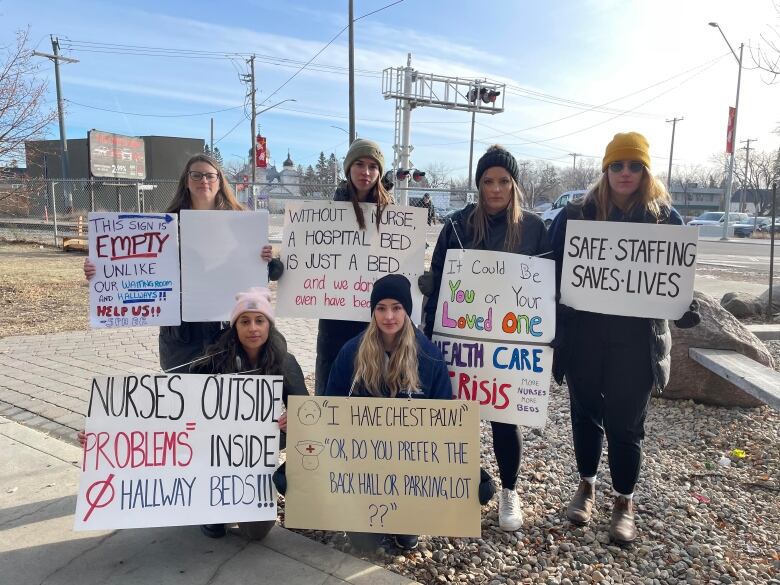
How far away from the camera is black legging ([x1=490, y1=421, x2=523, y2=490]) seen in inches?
119

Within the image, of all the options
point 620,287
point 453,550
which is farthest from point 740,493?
point 453,550

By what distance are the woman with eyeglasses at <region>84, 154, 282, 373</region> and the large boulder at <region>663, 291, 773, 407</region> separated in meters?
3.79

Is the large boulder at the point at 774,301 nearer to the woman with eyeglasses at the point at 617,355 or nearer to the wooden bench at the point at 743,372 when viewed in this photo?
the wooden bench at the point at 743,372

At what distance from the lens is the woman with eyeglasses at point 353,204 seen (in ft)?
10.8

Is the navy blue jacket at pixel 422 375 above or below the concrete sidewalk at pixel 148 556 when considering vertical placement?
above

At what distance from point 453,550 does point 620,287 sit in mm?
1593

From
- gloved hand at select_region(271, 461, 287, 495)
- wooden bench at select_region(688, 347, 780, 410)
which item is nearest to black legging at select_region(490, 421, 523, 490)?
gloved hand at select_region(271, 461, 287, 495)

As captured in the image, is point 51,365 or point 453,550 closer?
point 453,550

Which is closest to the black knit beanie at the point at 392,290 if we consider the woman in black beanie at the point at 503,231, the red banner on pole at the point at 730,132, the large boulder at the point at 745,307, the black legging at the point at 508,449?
the woman in black beanie at the point at 503,231

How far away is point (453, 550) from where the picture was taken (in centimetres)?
280

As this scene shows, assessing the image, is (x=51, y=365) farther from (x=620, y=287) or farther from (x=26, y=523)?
(x=620, y=287)

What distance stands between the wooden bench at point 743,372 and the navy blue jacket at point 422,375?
2.27 m

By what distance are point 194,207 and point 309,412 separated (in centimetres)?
153

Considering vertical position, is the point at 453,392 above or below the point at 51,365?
above
